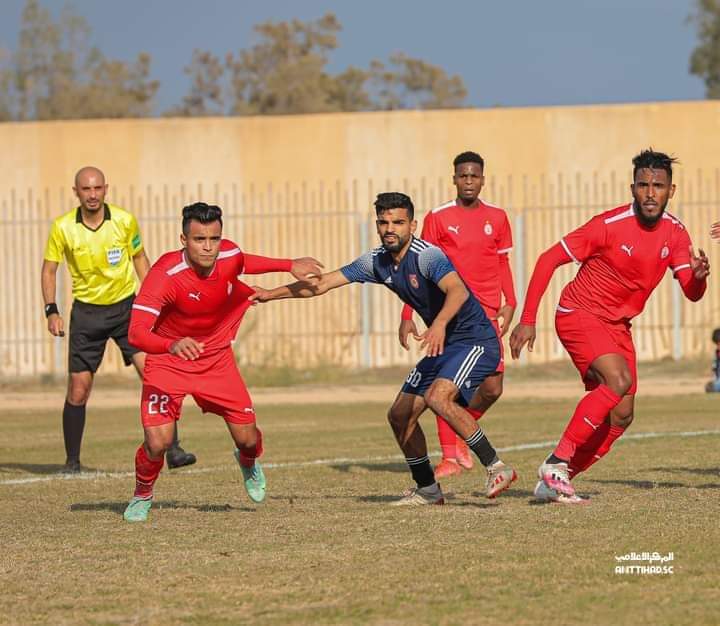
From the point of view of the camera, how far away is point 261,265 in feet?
30.1

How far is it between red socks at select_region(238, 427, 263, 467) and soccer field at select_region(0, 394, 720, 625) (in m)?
0.29

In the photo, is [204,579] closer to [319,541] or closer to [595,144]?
[319,541]

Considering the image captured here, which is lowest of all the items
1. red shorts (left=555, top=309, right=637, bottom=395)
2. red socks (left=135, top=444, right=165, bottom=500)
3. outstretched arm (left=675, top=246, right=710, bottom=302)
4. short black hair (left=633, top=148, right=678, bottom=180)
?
red socks (left=135, top=444, right=165, bottom=500)

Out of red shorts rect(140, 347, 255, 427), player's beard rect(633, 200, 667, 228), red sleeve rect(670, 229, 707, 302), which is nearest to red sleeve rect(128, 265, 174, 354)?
red shorts rect(140, 347, 255, 427)

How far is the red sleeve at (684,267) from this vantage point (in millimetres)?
8984

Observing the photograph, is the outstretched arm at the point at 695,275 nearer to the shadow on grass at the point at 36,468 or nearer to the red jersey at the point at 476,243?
the red jersey at the point at 476,243

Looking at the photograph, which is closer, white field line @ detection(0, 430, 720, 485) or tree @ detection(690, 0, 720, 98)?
white field line @ detection(0, 430, 720, 485)

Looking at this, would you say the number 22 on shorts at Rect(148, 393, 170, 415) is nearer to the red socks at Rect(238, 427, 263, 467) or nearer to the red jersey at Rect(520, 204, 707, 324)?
the red socks at Rect(238, 427, 263, 467)

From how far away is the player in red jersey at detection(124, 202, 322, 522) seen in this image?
28.4 feet

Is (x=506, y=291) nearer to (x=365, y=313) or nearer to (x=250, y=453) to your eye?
(x=250, y=453)

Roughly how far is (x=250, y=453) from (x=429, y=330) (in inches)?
60.2

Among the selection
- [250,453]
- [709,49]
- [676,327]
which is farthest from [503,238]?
[709,49]

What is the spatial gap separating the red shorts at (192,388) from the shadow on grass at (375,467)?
2759 mm

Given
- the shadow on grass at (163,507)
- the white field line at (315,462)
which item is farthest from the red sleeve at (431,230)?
the shadow on grass at (163,507)
